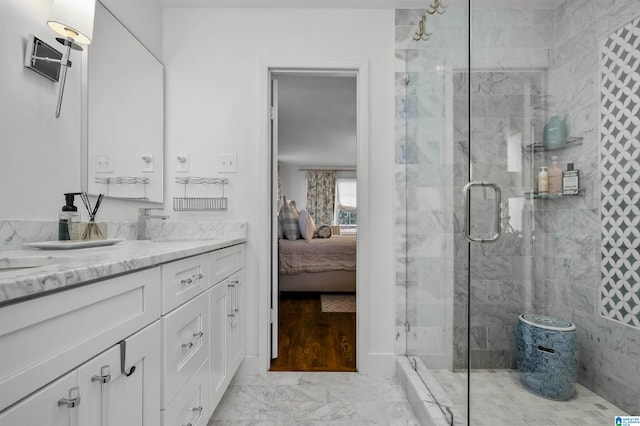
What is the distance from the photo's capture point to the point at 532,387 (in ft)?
4.42

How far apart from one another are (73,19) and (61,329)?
4.14 ft

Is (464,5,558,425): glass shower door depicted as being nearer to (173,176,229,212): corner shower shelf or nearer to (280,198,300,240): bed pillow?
(173,176,229,212): corner shower shelf

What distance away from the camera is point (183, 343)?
→ 109 cm

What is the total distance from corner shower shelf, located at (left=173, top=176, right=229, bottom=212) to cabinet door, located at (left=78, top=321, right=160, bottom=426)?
119cm

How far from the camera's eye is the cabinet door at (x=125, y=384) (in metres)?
0.66

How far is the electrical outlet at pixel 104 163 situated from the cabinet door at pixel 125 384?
997 millimetres

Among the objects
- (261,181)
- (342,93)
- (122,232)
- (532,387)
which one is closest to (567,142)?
(532,387)

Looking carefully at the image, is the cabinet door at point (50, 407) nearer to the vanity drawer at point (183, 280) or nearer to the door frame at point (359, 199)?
the vanity drawer at point (183, 280)

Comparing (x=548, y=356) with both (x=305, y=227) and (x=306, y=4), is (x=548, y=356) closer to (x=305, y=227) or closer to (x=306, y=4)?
(x=306, y=4)

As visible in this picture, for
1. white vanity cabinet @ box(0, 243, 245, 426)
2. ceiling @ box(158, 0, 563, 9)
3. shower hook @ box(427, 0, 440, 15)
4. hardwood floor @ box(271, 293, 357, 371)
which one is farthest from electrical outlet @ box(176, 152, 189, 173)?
shower hook @ box(427, 0, 440, 15)

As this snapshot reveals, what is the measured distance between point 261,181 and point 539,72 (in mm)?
1618

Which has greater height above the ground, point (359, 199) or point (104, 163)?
point (104, 163)

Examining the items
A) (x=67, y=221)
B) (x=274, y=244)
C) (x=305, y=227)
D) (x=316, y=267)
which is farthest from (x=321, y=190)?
(x=67, y=221)

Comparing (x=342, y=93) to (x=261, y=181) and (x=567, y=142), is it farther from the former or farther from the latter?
(x=567, y=142)
